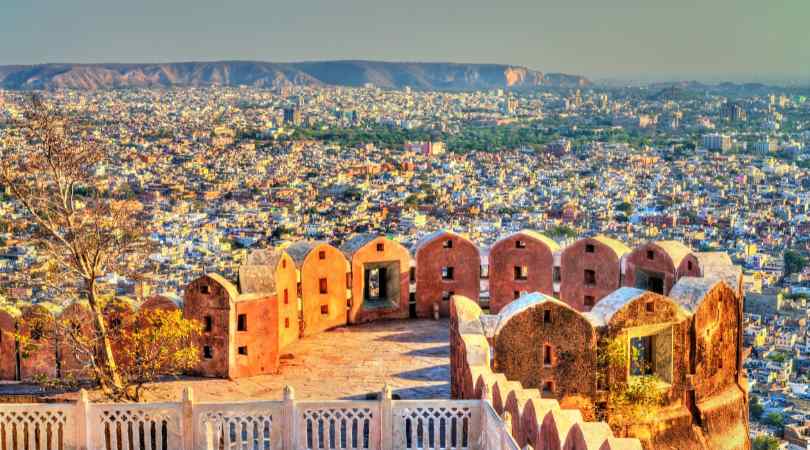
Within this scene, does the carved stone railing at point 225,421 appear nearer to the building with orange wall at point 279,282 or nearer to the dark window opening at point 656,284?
the building with orange wall at point 279,282

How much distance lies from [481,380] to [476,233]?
36.2 m

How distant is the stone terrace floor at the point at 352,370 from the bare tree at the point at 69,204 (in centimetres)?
174

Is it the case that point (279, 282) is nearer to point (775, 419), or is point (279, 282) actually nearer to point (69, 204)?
point (69, 204)

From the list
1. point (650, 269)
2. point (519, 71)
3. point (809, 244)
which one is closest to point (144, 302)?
point (650, 269)

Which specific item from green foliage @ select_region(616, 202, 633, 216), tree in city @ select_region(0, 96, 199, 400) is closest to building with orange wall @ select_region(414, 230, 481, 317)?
tree in city @ select_region(0, 96, 199, 400)

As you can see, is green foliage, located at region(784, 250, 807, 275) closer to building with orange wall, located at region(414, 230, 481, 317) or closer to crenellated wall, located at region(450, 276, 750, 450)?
building with orange wall, located at region(414, 230, 481, 317)

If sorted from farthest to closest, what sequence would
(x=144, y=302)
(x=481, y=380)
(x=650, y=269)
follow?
(x=650, y=269)
(x=144, y=302)
(x=481, y=380)

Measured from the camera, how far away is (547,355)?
1045 cm

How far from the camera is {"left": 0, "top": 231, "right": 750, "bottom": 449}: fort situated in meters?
10.4

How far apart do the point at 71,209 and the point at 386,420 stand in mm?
3888

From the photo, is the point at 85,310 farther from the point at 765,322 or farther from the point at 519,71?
the point at 519,71

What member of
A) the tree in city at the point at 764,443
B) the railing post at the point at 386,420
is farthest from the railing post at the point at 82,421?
the tree in city at the point at 764,443

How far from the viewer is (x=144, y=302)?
1198 centimetres

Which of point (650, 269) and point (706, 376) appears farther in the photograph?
point (650, 269)
